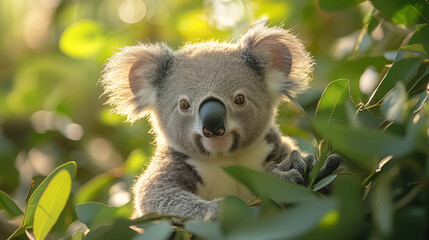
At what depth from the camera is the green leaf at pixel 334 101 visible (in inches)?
61.1

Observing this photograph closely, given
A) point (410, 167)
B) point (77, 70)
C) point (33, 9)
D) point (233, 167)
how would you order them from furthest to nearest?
point (33, 9) < point (77, 70) < point (233, 167) < point (410, 167)

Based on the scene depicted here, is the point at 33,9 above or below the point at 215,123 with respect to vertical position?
above

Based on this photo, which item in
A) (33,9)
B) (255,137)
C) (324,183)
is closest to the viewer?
(324,183)

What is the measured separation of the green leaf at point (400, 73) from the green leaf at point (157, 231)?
72 cm

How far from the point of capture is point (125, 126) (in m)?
4.04

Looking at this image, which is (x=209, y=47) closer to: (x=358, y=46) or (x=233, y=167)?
(x=358, y=46)

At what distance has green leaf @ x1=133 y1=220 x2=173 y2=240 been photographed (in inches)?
52.3

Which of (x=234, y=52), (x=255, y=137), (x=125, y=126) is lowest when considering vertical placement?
(x=125, y=126)

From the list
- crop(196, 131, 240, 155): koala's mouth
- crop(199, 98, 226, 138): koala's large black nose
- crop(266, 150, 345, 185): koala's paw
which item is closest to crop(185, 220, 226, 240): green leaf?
crop(266, 150, 345, 185): koala's paw

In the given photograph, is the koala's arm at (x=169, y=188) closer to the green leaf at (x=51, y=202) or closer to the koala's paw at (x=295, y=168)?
the koala's paw at (x=295, y=168)

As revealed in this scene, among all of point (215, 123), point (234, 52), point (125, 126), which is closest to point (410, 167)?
point (215, 123)

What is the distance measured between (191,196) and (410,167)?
1.16 meters

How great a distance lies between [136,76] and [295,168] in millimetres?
1012

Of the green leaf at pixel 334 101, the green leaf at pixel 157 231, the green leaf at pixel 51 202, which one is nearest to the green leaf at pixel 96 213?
the green leaf at pixel 51 202
